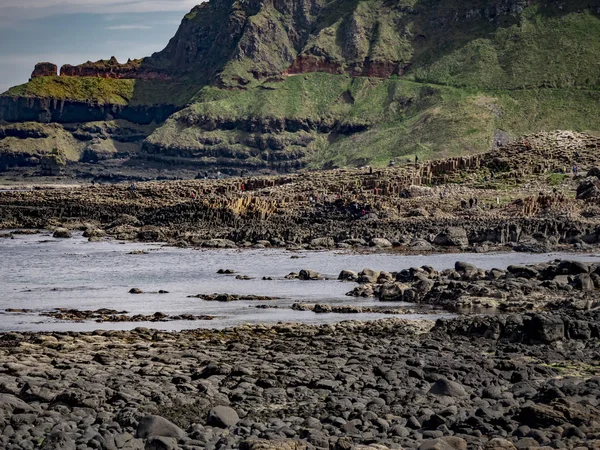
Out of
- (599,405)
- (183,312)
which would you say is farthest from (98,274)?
(599,405)

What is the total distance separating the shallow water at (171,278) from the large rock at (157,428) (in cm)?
1621

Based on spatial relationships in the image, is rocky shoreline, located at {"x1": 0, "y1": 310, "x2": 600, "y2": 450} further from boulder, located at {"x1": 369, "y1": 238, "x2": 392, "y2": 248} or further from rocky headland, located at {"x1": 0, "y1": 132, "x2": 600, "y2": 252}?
rocky headland, located at {"x1": 0, "y1": 132, "x2": 600, "y2": 252}

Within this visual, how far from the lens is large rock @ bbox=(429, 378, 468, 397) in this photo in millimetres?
24531

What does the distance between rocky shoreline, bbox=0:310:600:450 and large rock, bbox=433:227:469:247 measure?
3692cm

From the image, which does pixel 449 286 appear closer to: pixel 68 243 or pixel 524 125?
pixel 68 243

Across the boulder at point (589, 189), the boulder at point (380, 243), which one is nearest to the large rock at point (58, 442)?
the boulder at point (380, 243)

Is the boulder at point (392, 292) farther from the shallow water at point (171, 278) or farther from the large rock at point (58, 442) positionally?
the large rock at point (58, 442)

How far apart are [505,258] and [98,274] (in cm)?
2421

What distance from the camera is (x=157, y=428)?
21094mm

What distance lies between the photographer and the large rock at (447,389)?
2453 cm

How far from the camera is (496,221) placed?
8062 cm

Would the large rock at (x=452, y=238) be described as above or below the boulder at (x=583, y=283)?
above

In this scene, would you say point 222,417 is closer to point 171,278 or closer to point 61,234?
point 171,278

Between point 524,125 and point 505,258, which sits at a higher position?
point 524,125
